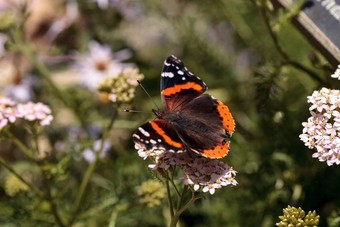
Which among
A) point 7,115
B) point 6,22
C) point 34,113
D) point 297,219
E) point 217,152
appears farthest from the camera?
point 6,22

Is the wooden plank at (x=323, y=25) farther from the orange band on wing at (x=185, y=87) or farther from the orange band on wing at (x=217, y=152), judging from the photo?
the orange band on wing at (x=217, y=152)

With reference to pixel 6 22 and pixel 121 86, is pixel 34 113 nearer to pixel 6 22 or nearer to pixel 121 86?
pixel 121 86

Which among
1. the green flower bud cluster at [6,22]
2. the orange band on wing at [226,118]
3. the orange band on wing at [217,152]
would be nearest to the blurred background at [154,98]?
the green flower bud cluster at [6,22]

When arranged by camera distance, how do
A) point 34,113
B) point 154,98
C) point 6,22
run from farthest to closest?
point 154,98 < point 6,22 < point 34,113

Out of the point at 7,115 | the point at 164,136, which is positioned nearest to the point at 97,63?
the point at 7,115

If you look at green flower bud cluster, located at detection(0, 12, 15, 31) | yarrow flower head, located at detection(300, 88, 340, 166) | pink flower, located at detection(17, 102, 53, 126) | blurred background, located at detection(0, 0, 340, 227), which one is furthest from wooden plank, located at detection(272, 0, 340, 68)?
green flower bud cluster, located at detection(0, 12, 15, 31)

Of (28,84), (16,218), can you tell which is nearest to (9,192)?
(16,218)

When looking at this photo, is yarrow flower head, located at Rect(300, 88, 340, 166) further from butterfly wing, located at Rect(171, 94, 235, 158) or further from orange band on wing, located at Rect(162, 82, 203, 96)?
orange band on wing, located at Rect(162, 82, 203, 96)

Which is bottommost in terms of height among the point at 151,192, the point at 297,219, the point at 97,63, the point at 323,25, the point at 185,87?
the point at 151,192
